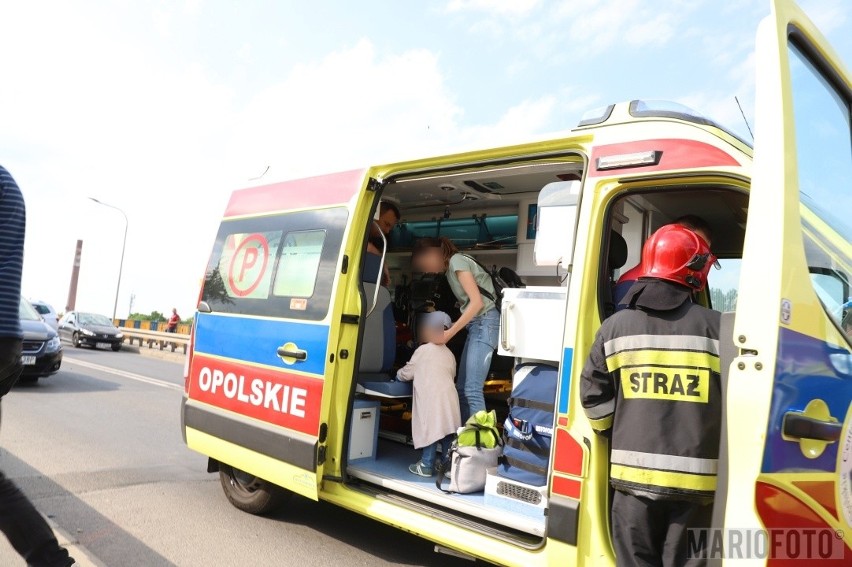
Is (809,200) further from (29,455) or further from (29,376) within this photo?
(29,376)

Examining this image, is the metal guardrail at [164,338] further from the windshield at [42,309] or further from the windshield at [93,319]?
the windshield at [42,309]

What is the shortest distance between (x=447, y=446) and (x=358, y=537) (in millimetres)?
877

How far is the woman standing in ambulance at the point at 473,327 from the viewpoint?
396 cm

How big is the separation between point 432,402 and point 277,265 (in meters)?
1.46

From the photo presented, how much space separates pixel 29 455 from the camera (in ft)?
17.3

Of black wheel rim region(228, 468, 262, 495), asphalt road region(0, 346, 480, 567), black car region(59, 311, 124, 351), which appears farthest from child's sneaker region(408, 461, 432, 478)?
black car region(59, 311, 124, 351)

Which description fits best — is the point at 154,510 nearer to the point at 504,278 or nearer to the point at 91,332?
the point at 504,278

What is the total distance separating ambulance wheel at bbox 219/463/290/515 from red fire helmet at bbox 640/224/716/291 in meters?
3.02

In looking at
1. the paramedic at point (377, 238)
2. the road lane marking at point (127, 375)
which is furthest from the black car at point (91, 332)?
the paramedic at point (377, 238)

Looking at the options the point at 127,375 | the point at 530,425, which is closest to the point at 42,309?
the point at 127,375

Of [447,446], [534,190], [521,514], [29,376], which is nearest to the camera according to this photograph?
[521,514]

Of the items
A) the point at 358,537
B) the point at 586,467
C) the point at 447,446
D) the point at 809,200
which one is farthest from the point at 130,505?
the point at 809,200

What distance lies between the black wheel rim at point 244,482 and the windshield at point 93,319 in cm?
1785

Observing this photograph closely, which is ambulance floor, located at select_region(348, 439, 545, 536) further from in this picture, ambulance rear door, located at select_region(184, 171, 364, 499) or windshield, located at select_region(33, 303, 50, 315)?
windshield, located at select_region(33, 303, 50, 315)
